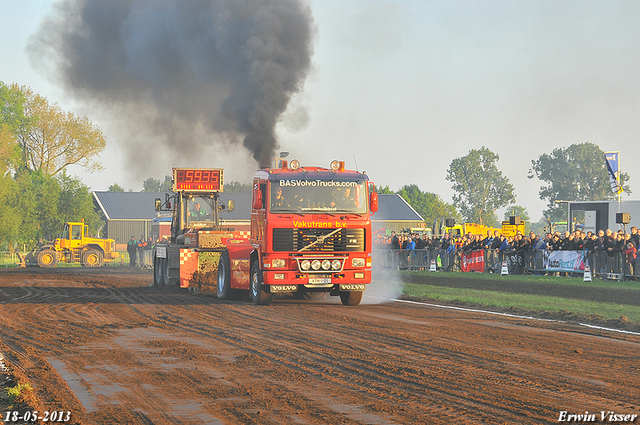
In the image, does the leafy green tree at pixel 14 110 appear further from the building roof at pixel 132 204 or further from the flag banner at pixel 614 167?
the flag banner at pixel 614 167

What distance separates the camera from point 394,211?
88.4 metres

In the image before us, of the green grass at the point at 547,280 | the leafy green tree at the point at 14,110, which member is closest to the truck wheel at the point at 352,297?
the green grass at the point at 547,280

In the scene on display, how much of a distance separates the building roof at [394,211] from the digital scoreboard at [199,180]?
206 feet

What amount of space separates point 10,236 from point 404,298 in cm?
4369

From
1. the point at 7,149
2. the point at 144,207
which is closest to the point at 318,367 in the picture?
the point at 7,149

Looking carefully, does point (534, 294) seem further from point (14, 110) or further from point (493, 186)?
point (493, 186)

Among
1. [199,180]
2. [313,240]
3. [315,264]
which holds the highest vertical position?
[199,180]

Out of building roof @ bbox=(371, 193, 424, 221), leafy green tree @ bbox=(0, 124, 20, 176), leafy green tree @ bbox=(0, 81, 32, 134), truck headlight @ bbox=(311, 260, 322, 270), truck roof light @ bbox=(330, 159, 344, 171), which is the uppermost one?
leafy green tree @ bbox=(0, 81, 32, 134)

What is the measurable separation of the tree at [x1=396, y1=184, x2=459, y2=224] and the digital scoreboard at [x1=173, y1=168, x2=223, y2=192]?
294 ft

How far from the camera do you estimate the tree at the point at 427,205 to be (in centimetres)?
11300

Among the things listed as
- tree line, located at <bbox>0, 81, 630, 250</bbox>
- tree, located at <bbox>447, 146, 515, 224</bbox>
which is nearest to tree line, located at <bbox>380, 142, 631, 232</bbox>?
tree, located at <bbox>447, 146, 515, 224</bbox>

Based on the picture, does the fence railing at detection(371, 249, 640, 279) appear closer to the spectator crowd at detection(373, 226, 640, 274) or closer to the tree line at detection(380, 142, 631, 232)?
the spectator crowd at detection(373, 226, 640, 274)

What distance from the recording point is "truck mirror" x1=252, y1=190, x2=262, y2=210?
16.2m

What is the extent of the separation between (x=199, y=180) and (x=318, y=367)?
1514 centimetres
